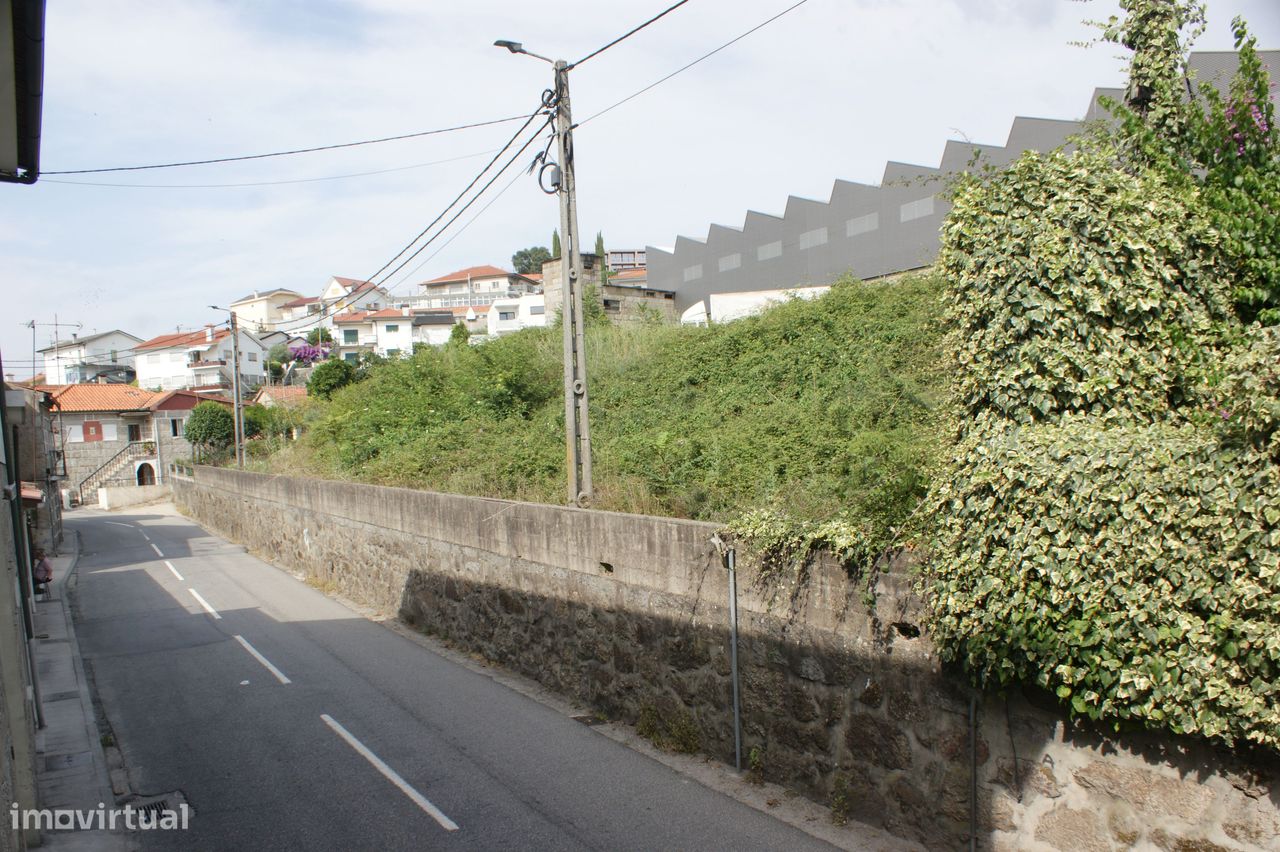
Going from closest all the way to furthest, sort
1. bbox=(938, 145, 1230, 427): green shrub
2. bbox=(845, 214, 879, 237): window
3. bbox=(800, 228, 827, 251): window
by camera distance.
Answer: bbox=(938, 145, 1230, 427): green shrub, bbox=(845, 214, 879, 237): window, bbox=(800, 228, 827, 251): window

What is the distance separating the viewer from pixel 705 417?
46.0ft

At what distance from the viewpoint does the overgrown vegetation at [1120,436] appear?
4.50 m

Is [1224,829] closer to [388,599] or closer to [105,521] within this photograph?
[388,599]

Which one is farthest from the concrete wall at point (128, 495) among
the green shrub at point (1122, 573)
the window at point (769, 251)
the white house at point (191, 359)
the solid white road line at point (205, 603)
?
the green shrub at point (1122, 573)

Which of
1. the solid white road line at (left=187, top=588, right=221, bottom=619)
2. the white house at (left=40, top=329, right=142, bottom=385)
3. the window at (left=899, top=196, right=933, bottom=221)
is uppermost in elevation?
the white house at (left=40, top=329, right=142, bottom=385)

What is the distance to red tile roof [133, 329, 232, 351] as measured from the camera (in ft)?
268

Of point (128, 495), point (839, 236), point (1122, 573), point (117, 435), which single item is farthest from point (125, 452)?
point (1122, 573)

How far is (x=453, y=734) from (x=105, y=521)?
4112cm

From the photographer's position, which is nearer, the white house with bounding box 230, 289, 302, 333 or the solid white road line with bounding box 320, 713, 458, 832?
the solid white road line with bounding box 320, 713, 458, 832

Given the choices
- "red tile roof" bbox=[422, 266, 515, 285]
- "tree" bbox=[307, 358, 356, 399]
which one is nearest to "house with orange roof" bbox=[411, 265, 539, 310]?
"red tile roof" bbox=[422, 266, 515, 285]

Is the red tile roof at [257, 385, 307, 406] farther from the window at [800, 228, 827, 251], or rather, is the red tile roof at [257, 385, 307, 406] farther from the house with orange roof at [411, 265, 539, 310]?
the house with orange roof at [411, 265, 539, 310]

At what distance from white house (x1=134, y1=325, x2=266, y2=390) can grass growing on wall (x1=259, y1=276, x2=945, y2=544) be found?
60952 mm

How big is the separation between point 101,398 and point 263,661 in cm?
5507

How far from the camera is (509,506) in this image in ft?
38.6
